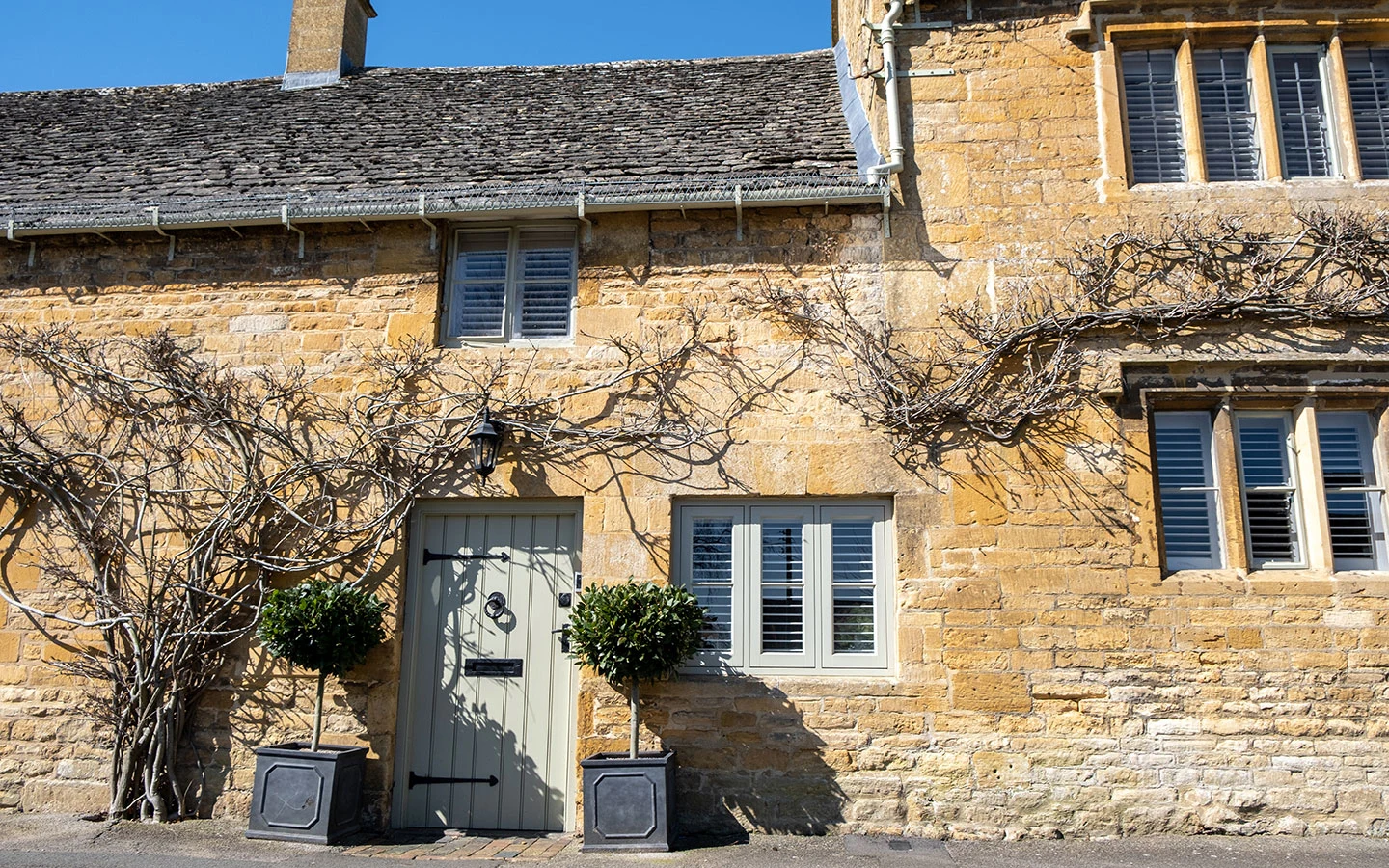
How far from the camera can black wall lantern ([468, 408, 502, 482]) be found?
662cm

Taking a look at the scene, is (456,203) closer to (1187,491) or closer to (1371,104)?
(1187,491)

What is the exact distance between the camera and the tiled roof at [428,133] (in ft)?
24.6

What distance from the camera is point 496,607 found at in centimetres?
678

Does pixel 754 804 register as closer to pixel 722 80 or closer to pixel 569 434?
pixel 569 434

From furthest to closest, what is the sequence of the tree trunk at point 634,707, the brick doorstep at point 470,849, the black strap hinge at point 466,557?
the black strap hinge at point 466,557
the tree trunk at point 634,707
the brick doorstep at point 470,849

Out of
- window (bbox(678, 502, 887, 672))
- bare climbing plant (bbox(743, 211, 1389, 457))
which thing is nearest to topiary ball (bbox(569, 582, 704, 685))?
window (bbox(678, 502, 887, 672))

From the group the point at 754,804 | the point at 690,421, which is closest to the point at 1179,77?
the point at 690,421

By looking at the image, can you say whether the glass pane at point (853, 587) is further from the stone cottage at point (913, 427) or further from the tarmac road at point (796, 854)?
the tarmac road at point (796, 854)

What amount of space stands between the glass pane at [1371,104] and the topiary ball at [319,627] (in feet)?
25.2

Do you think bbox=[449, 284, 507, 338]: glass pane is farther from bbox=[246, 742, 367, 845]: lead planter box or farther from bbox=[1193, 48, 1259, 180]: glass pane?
bbox=[1193, 48, 1259, 180]: glass pane

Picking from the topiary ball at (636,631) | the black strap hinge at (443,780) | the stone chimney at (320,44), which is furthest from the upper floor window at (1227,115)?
the stone chimney at (320,44)

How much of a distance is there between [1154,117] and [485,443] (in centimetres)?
543

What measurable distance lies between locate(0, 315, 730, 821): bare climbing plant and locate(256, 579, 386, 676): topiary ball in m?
0.43

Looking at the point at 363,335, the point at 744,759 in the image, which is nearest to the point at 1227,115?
the point at 744,759
